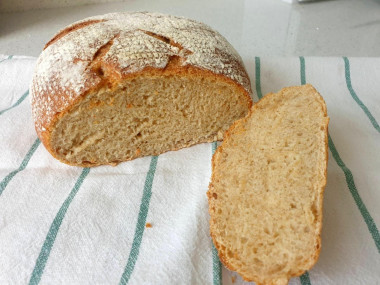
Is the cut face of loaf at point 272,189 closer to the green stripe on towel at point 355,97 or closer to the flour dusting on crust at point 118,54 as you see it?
the flour dusting on crust at point 118,54

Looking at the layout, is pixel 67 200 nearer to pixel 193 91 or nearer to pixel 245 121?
pixel 193 91

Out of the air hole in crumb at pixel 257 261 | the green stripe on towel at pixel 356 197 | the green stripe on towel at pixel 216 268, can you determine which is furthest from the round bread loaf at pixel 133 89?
the air hole in crumb at pixel 257 261

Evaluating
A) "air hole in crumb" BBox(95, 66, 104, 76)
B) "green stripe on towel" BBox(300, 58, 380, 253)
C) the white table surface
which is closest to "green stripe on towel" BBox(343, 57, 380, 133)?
"green stripe on towel" BBox(300, 58, 380, 253)

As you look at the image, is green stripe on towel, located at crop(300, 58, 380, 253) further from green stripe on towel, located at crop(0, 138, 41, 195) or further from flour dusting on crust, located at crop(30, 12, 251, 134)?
green stripe on towel, located at crop(0, 138, 41, 195)

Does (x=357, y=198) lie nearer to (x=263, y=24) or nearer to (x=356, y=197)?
(x=356, y=197)

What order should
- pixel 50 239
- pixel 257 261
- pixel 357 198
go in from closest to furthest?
1. pixel 257 261
2. pixel 50 239
3. pixel 357 198

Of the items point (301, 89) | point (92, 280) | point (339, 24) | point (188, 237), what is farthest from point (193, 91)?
point (339, 24)

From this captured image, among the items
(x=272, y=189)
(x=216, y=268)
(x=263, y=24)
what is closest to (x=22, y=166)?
(x=216, y=268)
